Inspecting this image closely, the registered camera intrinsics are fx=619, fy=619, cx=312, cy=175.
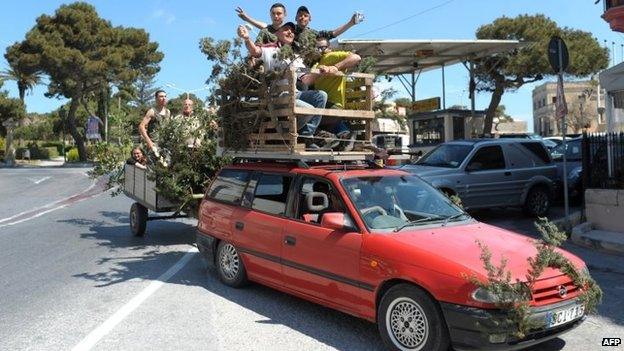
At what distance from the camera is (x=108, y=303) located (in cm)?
661

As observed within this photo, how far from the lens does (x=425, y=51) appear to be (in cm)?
2208

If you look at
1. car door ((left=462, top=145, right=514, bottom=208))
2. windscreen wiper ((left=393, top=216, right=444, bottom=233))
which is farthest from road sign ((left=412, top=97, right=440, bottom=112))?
windscreen wiper ((left=393, top=216, right=444, bottom=233))

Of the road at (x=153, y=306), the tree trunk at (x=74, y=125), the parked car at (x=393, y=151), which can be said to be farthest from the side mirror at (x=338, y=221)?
the tree trunk at (x=74, y=125)

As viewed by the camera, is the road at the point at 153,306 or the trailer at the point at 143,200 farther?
the trailer at the point at 143,200

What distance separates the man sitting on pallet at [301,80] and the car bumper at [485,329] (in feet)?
9.74

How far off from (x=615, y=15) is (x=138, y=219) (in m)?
10.7

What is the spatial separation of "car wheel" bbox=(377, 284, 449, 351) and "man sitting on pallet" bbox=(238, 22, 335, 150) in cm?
245

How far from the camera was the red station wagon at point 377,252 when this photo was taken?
4473 millimetres

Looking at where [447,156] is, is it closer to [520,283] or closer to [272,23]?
[272,23]

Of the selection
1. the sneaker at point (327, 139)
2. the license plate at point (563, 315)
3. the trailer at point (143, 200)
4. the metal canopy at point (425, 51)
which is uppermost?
the metal canopy at point (425, 51)

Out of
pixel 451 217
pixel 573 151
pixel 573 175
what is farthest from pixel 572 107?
pixel 451 217

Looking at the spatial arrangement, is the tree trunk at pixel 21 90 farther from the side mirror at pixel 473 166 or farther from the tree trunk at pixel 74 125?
the side mirror at pixel 473 166

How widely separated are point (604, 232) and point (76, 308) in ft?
25.6

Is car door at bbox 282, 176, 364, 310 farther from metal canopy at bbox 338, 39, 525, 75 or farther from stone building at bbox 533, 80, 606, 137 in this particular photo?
stone building at bbox 533, 80, 606, 137
